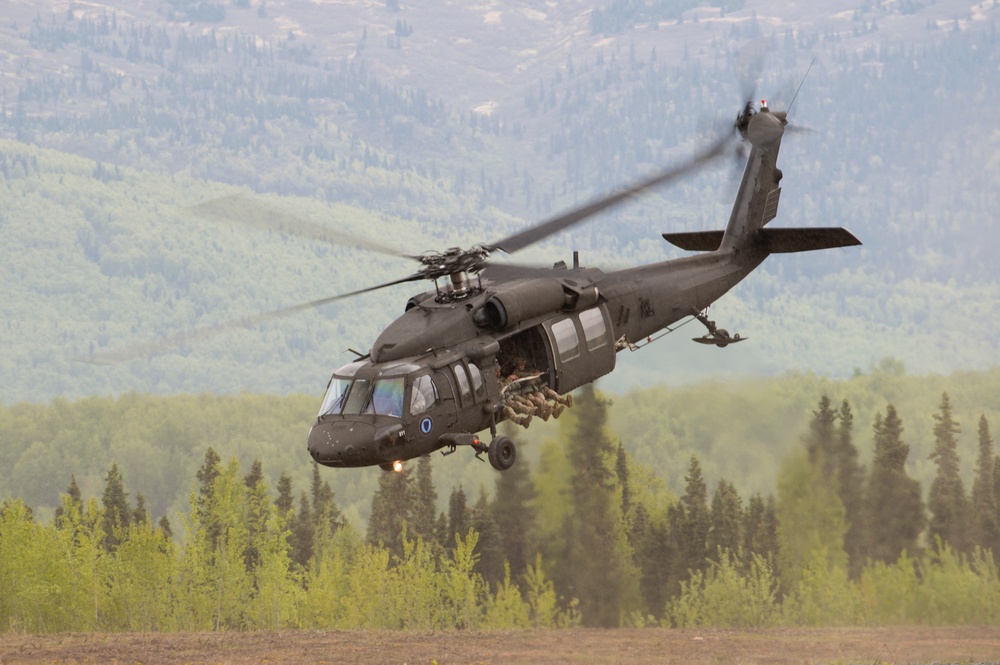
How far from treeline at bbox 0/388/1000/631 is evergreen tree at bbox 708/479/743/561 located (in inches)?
4.7

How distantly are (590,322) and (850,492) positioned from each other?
53622 mm

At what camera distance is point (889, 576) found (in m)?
88.9

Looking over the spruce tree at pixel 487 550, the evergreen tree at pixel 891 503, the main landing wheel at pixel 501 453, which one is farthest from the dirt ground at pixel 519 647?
the spruce tree at pixel 487 550

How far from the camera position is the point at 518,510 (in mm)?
92688

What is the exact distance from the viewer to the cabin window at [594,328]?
3444cm

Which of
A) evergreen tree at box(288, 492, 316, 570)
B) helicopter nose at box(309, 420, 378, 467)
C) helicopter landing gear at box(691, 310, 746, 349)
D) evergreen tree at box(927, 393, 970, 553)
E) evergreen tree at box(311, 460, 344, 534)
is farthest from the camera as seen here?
evergreen tree at box(311, 460, 344, 534)

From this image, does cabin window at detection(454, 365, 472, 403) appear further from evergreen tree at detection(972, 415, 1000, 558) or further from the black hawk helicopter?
evergreen tree at detection(972, 415, 1000, 558)

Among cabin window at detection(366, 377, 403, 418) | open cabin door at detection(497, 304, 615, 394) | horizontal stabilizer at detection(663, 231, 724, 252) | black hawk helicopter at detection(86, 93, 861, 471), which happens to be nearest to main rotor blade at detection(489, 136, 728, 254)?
black hawk helicopter at detection(86, 93, 861, 471)

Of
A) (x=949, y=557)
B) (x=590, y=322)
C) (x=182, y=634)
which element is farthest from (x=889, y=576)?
(x=590, y=322)

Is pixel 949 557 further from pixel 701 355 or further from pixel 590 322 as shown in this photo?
pixel 590 322

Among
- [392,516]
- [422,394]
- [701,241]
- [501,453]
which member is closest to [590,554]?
[392,516]

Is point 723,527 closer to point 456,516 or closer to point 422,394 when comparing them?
point 456,516

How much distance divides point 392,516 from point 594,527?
19678 millimetres

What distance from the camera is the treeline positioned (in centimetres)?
8181
